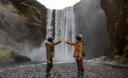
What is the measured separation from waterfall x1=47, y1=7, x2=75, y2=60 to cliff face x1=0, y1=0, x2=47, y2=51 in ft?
8.29

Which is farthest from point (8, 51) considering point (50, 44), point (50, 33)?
point (50, 44)

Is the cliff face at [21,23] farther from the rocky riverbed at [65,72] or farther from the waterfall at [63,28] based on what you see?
the rocky riverbed at [65,72]

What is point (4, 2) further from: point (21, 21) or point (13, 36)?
point (13, 36)

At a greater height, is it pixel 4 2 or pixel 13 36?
pixel 4 2

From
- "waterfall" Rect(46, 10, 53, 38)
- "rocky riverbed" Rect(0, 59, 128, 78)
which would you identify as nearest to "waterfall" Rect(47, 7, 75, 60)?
"waterfall" Rect(46, 10, 53, 38)

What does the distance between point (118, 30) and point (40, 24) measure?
83.0ft

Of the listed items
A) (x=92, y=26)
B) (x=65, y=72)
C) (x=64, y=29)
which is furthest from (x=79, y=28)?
(x=65, y=72)

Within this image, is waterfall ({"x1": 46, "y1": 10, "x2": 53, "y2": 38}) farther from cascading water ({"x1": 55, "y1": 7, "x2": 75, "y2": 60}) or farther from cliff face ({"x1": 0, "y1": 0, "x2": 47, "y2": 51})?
cascading water ({"x1": 55, "y1": 7, "x2": 75, "y2": 60})

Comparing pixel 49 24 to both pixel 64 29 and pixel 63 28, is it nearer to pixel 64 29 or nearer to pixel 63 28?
pixel 63 28

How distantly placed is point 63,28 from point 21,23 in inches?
535

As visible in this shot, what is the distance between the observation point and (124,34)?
13344mm

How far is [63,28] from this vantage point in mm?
36531

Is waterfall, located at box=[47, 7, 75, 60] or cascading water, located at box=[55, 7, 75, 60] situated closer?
cascading water, located at box=[55, 7, 75, 60]

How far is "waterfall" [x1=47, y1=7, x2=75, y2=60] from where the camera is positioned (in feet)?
113
